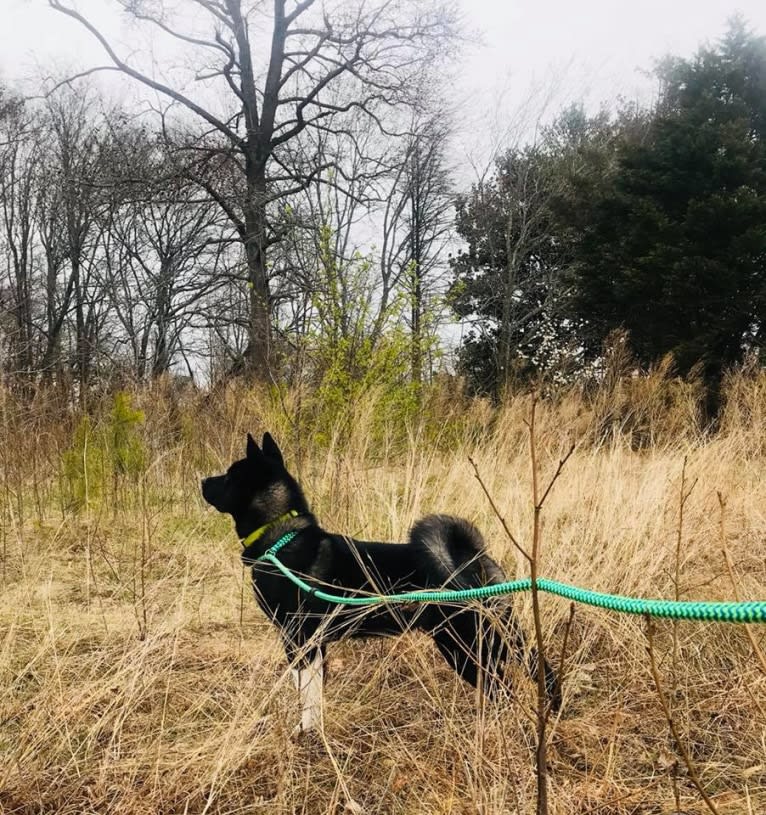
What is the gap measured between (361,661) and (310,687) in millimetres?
572

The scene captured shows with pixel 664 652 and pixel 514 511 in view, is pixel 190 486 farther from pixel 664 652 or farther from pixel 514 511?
pixel 664 652

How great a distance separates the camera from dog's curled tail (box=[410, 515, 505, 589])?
2041mm

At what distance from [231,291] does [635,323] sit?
9866 millimetres

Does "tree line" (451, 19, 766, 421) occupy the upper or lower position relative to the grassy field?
upper

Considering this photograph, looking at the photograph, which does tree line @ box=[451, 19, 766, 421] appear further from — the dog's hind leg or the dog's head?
the dog's hind leg

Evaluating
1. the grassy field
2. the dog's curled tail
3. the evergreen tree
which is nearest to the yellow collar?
the grassy field

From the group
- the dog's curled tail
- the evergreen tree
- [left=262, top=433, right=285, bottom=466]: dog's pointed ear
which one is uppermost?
the evergreen tree

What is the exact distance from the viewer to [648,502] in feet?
10.1

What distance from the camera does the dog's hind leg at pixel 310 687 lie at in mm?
1750

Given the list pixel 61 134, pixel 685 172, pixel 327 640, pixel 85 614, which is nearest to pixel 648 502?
pixel 327 640

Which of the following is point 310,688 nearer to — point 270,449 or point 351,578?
point 351,578

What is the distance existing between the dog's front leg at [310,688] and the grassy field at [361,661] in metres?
0.05

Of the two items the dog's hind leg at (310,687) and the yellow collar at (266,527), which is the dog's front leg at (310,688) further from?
the yellow collar at (266,527)

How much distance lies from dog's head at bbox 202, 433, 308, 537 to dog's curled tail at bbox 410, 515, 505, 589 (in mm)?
750
